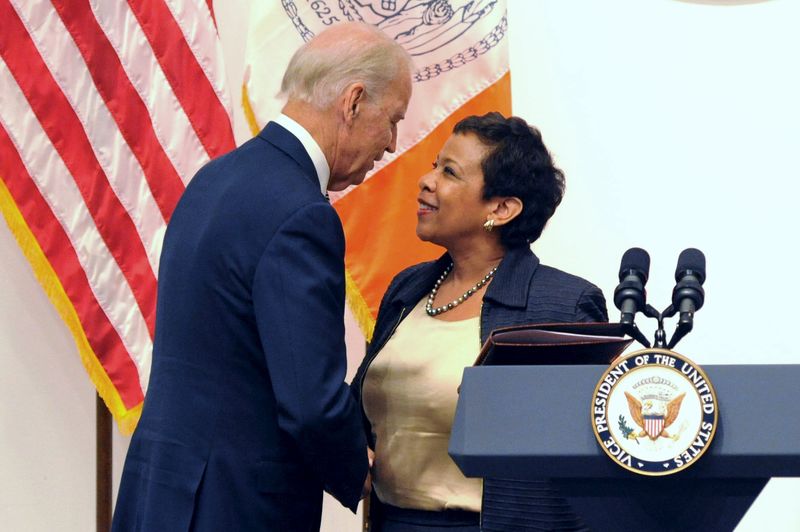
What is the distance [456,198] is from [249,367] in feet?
2.16

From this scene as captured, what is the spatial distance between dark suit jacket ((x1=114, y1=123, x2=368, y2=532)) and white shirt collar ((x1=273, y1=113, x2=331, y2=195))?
0.08 meters

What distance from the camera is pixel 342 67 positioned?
1958mm

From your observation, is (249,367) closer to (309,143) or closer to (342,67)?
(309,143)

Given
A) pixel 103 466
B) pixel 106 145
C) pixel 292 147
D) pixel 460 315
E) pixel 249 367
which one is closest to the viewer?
pixel 249 367

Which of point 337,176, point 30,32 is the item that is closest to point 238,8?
point 30,32

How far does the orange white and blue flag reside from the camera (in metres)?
2.99

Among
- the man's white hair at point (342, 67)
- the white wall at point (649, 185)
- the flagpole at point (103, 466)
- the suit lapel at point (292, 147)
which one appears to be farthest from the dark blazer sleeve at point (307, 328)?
the white wall at point (649, 185)

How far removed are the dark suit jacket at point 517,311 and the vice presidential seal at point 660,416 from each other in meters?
0.55

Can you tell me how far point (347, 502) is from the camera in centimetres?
191

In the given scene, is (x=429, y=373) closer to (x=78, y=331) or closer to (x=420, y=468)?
(x=420, y=468)

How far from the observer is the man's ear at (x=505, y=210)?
2279mm

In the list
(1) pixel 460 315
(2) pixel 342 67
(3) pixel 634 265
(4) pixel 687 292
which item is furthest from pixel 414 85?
(4) pixel 687 292

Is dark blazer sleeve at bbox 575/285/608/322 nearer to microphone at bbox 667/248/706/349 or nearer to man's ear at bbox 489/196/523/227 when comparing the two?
man's ear at bbox 489/196/523/227

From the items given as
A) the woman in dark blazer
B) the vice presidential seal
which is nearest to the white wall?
the woman in dark blazer
